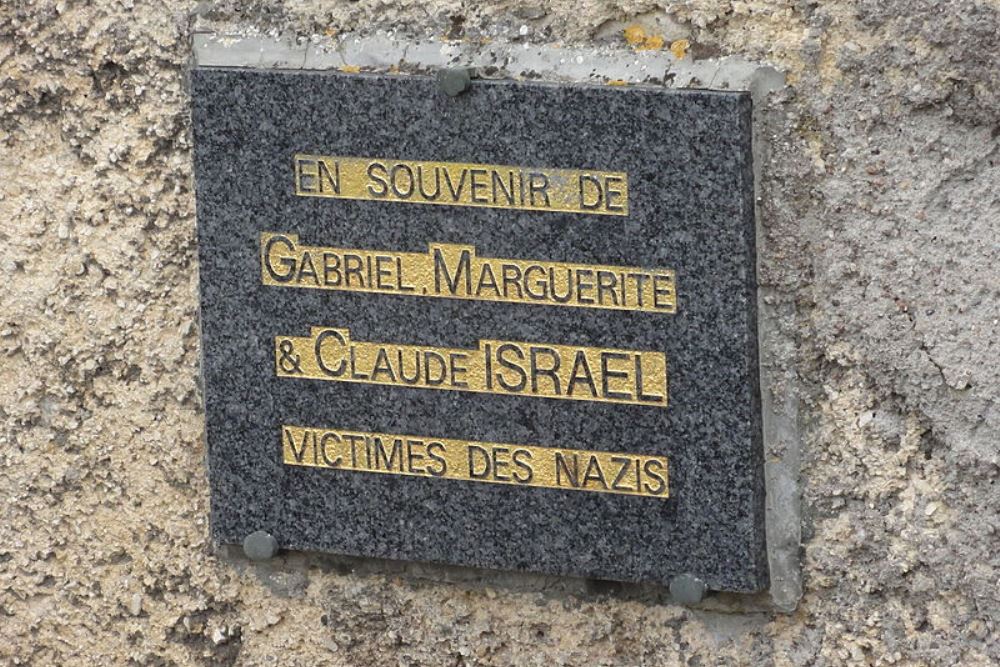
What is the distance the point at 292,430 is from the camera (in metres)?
2.53

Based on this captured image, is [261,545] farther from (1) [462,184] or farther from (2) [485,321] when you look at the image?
(1) [462,184]

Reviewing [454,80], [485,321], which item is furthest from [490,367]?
[454,80]

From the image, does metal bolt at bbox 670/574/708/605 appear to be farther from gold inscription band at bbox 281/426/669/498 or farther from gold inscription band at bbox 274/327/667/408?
gold inscription band at bbox 274/327/667/408

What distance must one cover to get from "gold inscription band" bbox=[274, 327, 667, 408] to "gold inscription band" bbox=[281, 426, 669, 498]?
0.26 ft

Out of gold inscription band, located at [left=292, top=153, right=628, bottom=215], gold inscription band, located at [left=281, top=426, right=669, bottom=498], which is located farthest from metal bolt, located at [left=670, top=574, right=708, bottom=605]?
gold inscription band, located at [left=292, top=153, right=628, bottom=215]

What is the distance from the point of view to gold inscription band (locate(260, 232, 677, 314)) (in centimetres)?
231

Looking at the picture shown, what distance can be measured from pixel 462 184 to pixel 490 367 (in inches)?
9.9

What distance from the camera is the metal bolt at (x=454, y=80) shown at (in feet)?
7.65

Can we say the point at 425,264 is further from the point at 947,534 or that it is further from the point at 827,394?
the point at 947,534

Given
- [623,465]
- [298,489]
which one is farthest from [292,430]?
[623,465]

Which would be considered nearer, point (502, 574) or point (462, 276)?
point (462, 276)

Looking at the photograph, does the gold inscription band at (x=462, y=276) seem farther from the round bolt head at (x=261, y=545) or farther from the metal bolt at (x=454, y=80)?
the round bolt head at (x=261, y=545)

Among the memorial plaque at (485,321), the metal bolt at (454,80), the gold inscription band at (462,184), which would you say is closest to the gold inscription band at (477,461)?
the memorial plaque at (485,321)

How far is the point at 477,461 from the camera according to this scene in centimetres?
245
